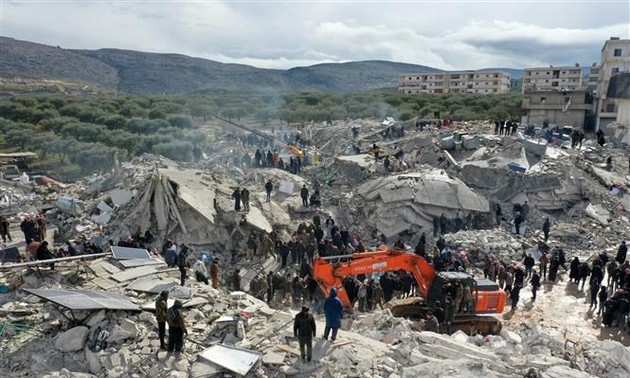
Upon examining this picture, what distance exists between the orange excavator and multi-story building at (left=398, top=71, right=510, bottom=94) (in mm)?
81219

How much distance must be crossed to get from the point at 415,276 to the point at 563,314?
4.62 meters

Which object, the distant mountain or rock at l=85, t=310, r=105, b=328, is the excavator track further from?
the distant mountain

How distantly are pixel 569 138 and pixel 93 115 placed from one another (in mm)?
40556

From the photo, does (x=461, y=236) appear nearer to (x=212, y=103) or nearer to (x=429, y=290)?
(x=429, y=290)

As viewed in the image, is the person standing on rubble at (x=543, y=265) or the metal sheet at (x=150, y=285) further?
the person standing on rubble at (x=543, y=265)

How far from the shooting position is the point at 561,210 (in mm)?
21578

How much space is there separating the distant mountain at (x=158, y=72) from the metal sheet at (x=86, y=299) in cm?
10519

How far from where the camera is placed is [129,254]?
41.2 ft

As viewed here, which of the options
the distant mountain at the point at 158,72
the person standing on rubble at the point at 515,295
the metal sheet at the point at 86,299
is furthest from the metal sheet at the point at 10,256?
the distant mountain at the point at 158,72

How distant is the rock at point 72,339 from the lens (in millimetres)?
8672

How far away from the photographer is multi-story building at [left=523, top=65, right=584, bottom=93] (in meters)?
77.0

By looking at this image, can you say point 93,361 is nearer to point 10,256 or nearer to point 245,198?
point 10,256

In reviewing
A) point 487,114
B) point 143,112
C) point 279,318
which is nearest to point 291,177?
point 279,318

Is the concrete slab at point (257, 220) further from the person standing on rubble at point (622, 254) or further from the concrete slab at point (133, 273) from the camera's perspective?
the person standing on rubble at point (622, 254)
